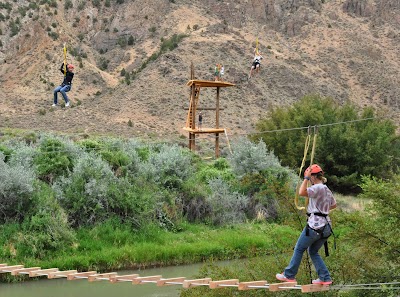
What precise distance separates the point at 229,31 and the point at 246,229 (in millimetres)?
39610

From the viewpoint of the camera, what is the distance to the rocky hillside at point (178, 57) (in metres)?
50.9

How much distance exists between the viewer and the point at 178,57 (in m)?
56.5

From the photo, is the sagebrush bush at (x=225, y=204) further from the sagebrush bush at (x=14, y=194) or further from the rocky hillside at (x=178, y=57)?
the rocky hillside at (x=178, y=57)

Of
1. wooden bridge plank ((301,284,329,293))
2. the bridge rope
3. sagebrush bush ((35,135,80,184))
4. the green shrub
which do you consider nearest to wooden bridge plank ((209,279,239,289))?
the bridge rope

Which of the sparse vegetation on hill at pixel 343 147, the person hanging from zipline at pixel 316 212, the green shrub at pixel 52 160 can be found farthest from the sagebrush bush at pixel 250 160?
the person hanging from zipline at pixel 316 212

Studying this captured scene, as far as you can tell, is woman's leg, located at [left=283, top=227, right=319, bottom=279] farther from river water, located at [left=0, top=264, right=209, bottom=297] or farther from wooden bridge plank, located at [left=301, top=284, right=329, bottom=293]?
river water, located at [left=0, top=264, right=209, bottom=297]

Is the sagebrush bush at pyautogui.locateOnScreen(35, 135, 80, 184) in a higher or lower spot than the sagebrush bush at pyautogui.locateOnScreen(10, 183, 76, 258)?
higher

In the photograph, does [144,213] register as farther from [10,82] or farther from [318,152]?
[10,82]

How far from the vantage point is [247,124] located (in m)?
51.3

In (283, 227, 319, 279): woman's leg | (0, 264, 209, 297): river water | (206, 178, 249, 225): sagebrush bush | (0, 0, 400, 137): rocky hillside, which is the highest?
(0, 0, 400, 137): rocky hillside

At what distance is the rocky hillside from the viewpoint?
50906 millimetres

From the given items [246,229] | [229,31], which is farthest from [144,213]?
[229,31]

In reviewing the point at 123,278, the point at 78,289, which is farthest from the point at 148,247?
the point at 123,278

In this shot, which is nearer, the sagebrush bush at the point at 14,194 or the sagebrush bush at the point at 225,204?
the sagebrush bush at the point at 14,194
